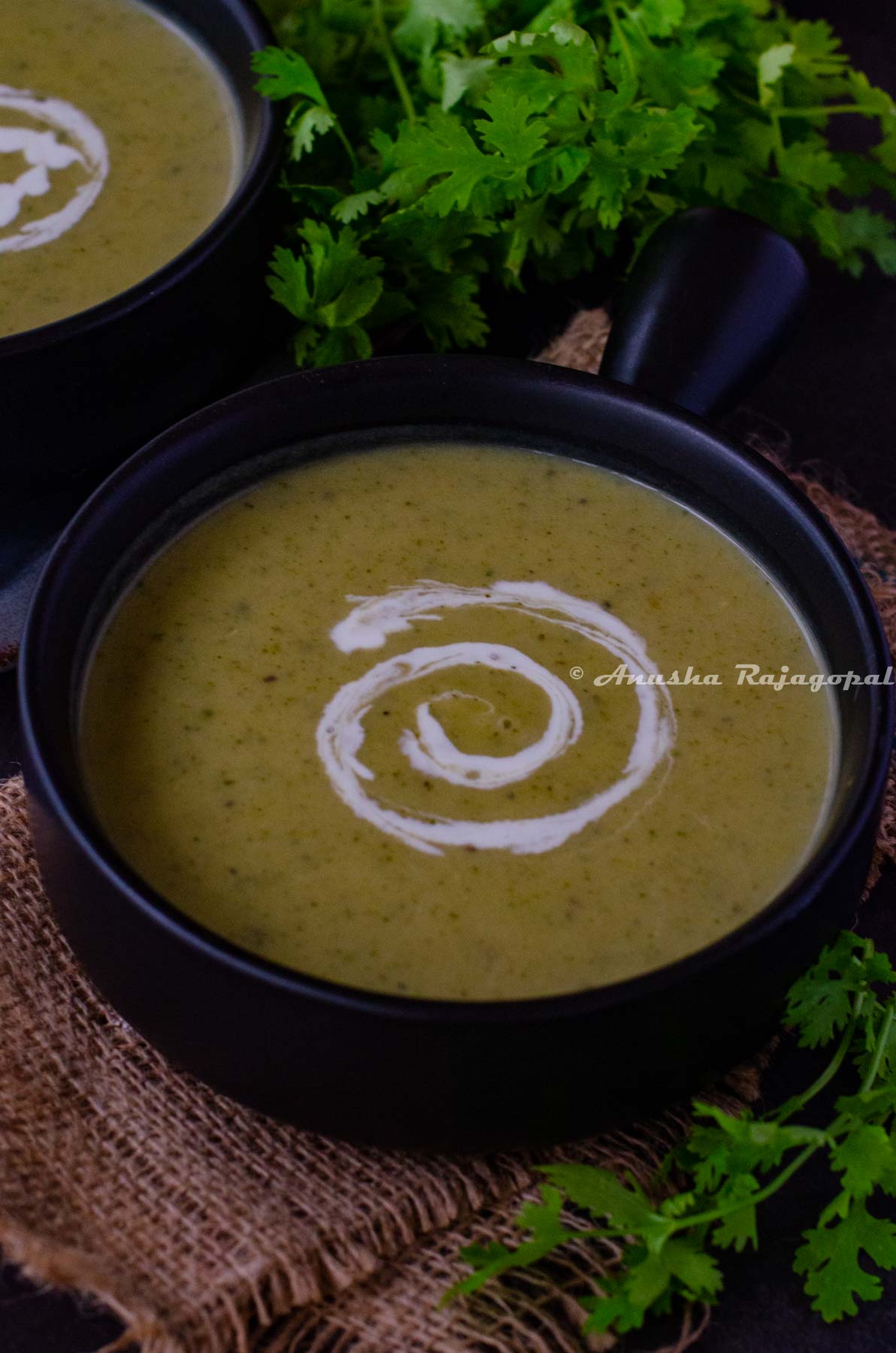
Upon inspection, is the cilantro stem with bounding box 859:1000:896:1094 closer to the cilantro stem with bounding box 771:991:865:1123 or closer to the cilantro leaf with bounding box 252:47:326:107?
the cilantro stem with bounding box 771:991:865:1123


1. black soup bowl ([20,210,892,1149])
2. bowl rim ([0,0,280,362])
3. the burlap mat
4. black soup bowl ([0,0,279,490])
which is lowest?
the burlap mat

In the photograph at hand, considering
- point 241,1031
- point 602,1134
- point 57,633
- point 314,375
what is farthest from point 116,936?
point 314,375

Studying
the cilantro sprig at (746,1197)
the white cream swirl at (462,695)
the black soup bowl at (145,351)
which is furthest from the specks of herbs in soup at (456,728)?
the black soup bowl at (145,351)

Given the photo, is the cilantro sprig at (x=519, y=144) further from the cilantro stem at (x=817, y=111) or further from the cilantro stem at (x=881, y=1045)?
the cilantro stem at (x=881, y=1045)

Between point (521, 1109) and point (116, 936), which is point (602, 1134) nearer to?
point (521, 1109)

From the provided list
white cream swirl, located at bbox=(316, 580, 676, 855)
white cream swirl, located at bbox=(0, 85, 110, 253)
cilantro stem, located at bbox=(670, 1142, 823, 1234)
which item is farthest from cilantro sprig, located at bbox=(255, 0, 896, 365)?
cilantro stem, located at bbox=(670, 1142, 823, 1234)

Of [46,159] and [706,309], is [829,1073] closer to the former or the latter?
[706,309]
